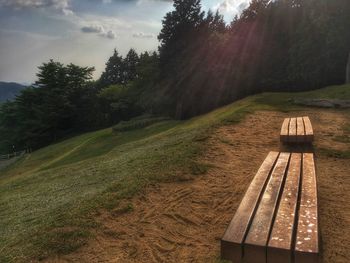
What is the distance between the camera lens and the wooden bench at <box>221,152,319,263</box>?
3.40 meters

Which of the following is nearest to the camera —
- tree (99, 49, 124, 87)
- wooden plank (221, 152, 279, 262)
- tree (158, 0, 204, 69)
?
wooden plank (221, 152, 279, 262)

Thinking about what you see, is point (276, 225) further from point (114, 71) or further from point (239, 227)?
point (114, 71)

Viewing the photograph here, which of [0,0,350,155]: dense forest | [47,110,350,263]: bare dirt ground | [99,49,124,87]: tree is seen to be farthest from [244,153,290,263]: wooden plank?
[99,49,124,87]: tree

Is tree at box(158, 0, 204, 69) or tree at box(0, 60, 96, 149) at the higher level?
tree at box(158, 0, 204, 69)

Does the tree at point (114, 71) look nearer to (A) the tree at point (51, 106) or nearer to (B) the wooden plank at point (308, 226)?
(A) the tree at point (51, 106)

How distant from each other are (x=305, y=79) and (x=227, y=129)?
16544 mm

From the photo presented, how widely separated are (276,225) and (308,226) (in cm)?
35

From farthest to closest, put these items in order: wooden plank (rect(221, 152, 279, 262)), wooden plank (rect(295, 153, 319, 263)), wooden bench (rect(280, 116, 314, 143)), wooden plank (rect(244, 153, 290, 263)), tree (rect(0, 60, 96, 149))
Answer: tree (rect(0, 60, 96, 149)) < wooden bench (rect(280, 116, 314, 143)) < wooden plank (rect(221, 152, 279, 262)) < wooden plank (rect(244, 153, 290, 263)) < wooden plank (rect(295, 153, 319, 263))

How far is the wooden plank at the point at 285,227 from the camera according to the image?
11.1 ft

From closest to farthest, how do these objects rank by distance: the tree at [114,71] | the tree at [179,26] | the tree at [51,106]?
the tree at [179,26] → the tree at [51,106] → the tree at [114,71]

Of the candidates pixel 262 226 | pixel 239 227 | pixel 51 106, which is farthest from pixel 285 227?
pixel 51 106

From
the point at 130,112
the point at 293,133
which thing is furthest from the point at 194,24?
the point at 293,133

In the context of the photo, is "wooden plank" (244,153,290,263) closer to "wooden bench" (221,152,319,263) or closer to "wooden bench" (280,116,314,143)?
"wooden bench" (221,152,319,263)

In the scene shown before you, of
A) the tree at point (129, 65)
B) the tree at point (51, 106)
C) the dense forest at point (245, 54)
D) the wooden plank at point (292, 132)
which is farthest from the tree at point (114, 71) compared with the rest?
the wooden plank at point (292, 132)
